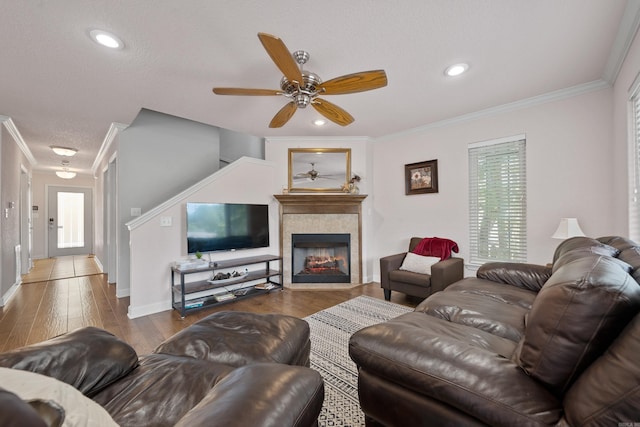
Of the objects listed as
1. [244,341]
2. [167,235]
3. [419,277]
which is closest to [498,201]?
[419,277]

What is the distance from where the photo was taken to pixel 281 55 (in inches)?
65.5

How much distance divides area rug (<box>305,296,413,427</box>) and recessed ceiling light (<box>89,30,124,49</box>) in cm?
278

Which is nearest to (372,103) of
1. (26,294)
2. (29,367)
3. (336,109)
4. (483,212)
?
(336,109)

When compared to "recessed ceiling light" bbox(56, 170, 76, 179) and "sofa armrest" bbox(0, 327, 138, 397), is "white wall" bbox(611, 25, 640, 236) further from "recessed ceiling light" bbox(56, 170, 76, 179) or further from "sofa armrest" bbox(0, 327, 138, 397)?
"recessed ceiling light" bbox(56, 170, 76, 179)

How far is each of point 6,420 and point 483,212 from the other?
13.1 ft

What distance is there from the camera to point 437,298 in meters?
1.97

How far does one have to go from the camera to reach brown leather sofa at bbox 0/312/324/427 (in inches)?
26.6

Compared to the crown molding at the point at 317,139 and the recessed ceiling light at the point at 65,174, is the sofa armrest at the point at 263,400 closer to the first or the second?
the crown molding at the point at 317,139

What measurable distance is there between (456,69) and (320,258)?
3239 mm

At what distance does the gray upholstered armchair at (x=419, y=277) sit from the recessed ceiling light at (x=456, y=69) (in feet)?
6.33

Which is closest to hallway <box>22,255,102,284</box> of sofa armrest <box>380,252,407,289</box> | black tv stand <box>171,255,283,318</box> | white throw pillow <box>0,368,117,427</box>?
black tv stand <box>171,255,283,318</box>

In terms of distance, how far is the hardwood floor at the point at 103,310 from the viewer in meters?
2.53

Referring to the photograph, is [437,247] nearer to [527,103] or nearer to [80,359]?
[527,103]

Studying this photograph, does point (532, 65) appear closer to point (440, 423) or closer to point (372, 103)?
point (372, 103)
